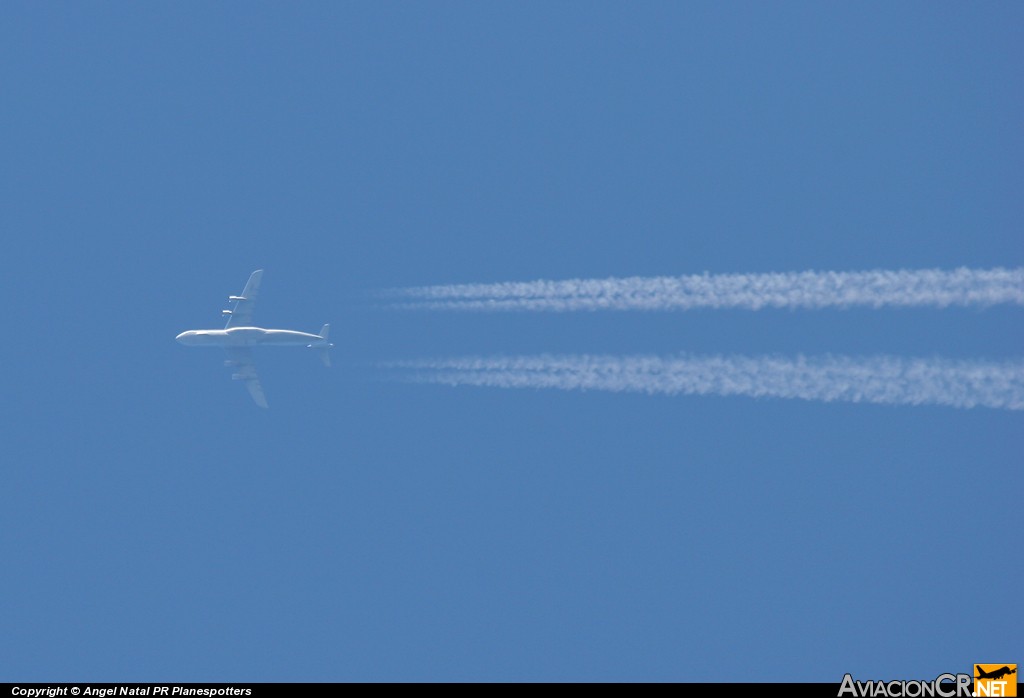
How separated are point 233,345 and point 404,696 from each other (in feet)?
105

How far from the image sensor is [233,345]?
74.5 m

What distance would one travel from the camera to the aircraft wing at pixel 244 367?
75750 millimetres

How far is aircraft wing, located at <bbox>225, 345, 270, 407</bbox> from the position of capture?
75.8 m

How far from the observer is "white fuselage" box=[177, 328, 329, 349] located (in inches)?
2894

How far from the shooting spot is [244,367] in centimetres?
7619

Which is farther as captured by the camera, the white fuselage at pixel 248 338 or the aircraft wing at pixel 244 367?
the aircraft wing at pixel 244 367

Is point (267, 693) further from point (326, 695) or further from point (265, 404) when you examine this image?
point (265, 404)

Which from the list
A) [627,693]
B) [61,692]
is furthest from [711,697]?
[61,692]

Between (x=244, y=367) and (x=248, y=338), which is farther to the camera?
(x=244, y=367)

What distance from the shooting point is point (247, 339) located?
7388cm

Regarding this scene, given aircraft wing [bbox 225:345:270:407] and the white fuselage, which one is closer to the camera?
the white fuselage

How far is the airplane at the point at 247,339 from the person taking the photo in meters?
73.6

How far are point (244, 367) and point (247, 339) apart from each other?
2.96 m

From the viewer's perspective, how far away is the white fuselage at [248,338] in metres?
73.5
